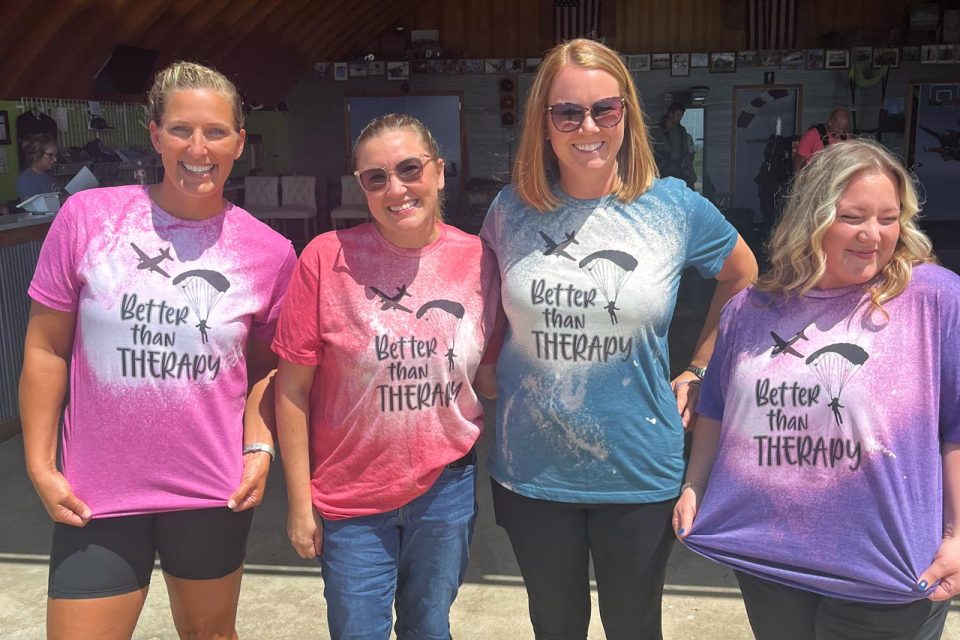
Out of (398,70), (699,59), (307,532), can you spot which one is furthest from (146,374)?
(699,59)

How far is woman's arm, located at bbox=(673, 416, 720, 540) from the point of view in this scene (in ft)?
5.72

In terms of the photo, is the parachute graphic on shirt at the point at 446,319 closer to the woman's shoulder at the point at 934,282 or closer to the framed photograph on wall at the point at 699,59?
the woman's shoulder at the point at 934,282

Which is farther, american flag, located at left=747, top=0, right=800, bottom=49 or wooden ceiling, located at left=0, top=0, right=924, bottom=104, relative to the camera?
american flag, located at left=747, top=0, right=800, bottom=49

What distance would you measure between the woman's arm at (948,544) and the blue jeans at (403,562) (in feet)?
2.94

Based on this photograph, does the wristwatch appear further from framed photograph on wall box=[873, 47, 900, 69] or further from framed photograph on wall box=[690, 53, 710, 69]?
framed photograph on wall box=[873, 47, 900, 69]

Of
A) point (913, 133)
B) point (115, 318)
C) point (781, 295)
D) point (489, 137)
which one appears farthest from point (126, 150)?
point (913, 133)

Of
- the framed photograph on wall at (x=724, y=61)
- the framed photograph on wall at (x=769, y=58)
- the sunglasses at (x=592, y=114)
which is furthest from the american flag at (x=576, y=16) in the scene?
the sunglasses at (x=592, y=114)

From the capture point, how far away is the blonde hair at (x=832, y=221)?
5.08ft

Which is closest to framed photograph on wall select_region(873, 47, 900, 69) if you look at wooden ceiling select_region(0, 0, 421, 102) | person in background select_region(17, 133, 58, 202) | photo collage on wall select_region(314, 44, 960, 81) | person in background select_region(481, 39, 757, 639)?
photo collage on wall select_region(314, 44, 960, 81)

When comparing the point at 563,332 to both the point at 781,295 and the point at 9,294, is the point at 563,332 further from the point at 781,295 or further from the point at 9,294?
the point at 9,294

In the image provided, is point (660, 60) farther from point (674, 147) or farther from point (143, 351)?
point (143, 351)

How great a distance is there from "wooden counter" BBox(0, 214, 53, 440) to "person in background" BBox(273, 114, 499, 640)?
12.6ft

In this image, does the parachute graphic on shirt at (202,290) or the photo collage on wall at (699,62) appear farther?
the photo collage on wall at (699,62)

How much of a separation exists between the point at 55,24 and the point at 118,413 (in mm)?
7042
